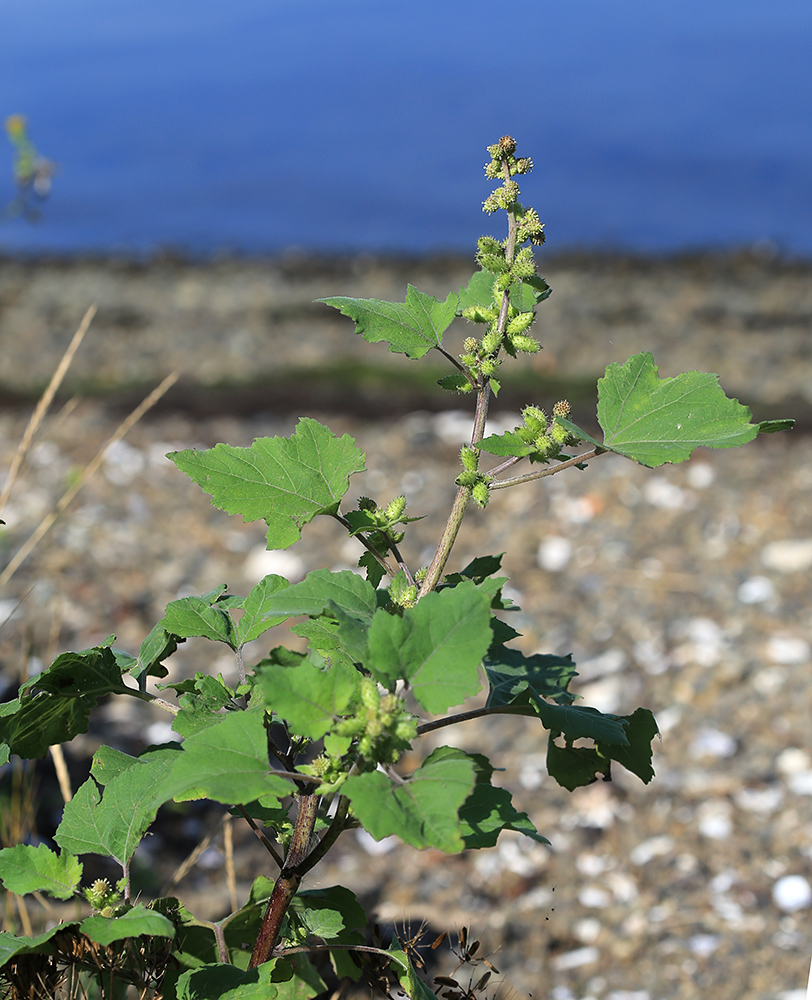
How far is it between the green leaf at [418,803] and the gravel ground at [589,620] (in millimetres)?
604

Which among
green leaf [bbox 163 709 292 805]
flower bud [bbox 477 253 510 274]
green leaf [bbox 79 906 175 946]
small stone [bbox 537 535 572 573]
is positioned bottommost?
small stone [bbox 537 535 572 573]

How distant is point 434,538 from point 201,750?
3.37 meters

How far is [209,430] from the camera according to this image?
17.5 feet

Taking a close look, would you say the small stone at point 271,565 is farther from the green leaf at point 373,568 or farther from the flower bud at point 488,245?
the flower bud at point 488,245

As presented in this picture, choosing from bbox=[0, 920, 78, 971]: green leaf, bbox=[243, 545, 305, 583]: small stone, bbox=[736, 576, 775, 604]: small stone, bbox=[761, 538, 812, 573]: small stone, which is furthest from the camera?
bbox=[243, 545, 305, 583]: small stone

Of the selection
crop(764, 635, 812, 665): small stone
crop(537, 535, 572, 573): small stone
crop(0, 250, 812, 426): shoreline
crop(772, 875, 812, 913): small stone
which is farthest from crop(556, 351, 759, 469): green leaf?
crop(0, 250, 812, 426): shoreline

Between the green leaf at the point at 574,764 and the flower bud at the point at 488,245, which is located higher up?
the flower bud at the point at 488,245

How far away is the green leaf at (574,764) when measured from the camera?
1.06 metres

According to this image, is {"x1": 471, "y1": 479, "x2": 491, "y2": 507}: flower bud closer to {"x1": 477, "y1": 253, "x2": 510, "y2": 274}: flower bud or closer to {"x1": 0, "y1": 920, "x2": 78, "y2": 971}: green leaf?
{"x1": 477, "y1": 253, "x2": 510, "y2": 274}: flower bud

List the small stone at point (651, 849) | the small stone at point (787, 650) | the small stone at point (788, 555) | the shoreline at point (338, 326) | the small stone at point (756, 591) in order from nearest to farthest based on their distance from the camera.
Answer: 1. the small stone at point (651, 849)
2. the small stone at point (787, 650)
3. the small stone at point (756, 591)
4. the small stone at point (788, 555)
5. the shoreline at point (338, 326)

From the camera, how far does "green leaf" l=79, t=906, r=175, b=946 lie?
81 centimetres

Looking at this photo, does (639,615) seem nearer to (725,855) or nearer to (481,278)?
(725,855)

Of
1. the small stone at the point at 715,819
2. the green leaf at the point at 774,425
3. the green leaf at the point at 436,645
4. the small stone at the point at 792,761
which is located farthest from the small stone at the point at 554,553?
the green leaf at the point at 436,645

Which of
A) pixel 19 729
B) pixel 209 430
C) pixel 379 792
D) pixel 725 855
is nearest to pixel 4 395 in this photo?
pixel 209 430
